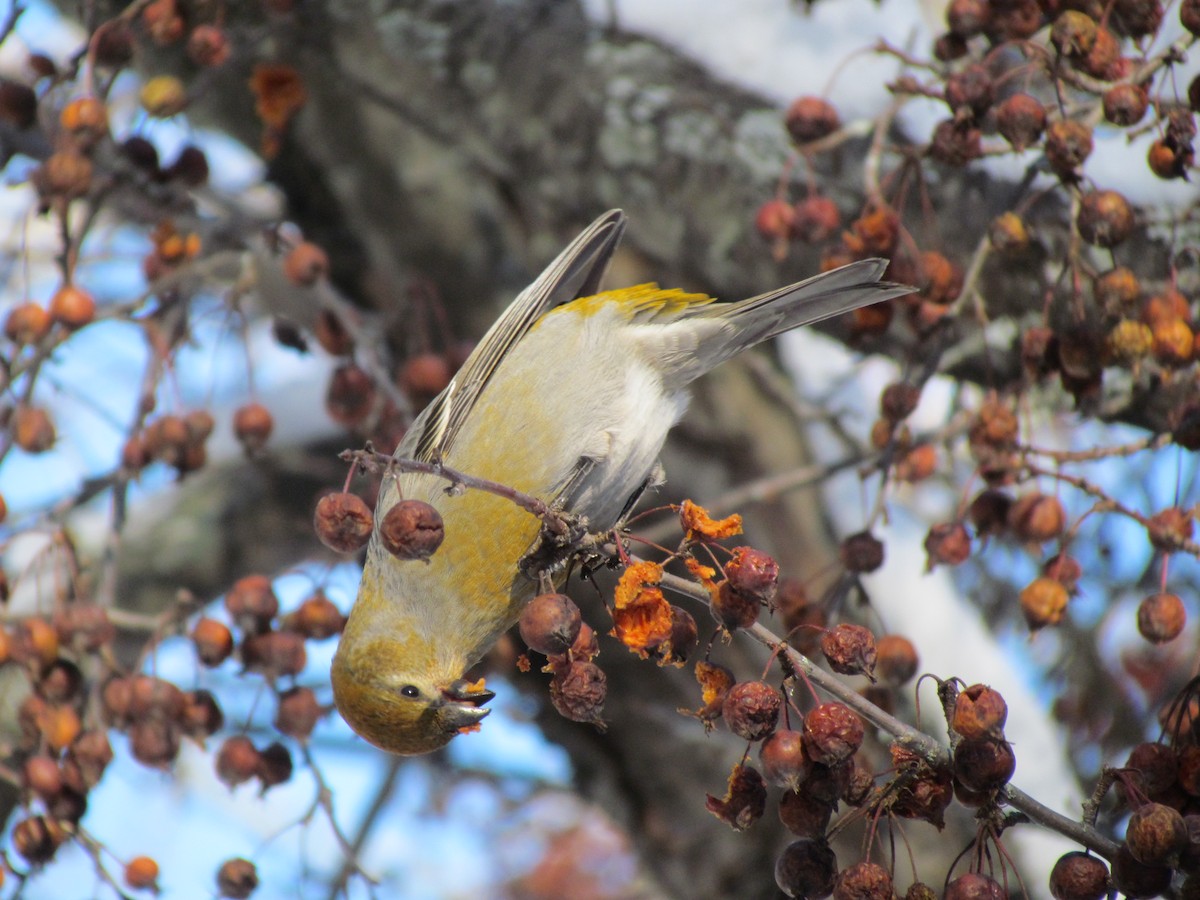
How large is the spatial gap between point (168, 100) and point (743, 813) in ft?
6.82

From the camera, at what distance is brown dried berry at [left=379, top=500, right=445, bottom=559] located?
1.76m

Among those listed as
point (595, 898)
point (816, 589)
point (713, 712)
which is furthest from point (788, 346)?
point (595, 898)

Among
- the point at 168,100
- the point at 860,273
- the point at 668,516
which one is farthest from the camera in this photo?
the point at 668,516

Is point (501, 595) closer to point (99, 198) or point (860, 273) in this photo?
point (860, 273)

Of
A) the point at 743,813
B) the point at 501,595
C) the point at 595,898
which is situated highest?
the point at 743,813

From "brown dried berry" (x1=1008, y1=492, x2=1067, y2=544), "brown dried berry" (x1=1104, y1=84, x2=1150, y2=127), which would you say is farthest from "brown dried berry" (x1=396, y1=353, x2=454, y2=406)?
"brown dried berry" (x1=1104, y1=84, x2=1150, y2=127)

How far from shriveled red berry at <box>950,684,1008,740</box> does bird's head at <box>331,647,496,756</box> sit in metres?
1.14

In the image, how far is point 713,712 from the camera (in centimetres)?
173

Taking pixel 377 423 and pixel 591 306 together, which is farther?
pixel 591 306

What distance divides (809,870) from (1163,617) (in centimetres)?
82

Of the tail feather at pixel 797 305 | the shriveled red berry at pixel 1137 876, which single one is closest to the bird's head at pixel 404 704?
the tail feather at pixel 797 305

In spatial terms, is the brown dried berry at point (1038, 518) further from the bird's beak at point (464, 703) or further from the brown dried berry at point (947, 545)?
the bird's beak at point (464, 703)

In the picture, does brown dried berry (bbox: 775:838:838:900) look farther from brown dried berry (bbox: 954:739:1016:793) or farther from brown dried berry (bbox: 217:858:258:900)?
brown dried berry (bbox: 217:858:258:900)

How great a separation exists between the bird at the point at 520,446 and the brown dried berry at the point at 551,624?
1.76ft
